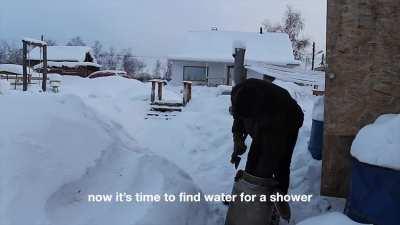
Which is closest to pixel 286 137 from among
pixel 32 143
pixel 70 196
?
pixel 70 196

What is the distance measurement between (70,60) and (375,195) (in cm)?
4081

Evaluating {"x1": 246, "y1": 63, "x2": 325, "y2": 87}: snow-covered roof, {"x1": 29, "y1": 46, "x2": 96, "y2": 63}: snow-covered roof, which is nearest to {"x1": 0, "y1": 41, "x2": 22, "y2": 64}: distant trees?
{"x1": 29, "y1": 46, "x2": 96, "y2": 63}: snow-covered roof

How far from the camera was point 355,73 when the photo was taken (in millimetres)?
5066

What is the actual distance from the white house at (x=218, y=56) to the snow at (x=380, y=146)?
24433 millimetres

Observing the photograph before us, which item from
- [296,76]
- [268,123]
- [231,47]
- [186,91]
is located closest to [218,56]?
[231,47]

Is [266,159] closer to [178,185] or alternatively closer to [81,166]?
[178,185]

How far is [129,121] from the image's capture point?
12.5 metres

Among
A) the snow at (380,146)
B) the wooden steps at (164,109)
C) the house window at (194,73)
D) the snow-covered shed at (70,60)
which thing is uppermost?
the snow-covered shed at (70,60)

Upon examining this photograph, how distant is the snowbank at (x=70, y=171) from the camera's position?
3670 mm

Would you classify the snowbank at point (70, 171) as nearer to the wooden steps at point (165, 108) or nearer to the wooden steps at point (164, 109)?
the wooden steps at point (164, 109)

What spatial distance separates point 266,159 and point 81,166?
165 centimetres

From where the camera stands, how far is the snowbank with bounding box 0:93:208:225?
3670 mm

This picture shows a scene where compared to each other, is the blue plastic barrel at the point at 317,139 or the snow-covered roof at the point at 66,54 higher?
the snow-covered roof at the point at 66,54

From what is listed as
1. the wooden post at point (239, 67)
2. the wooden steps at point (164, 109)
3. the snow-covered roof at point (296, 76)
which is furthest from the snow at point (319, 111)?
the wooden steps at point (164, 109)
